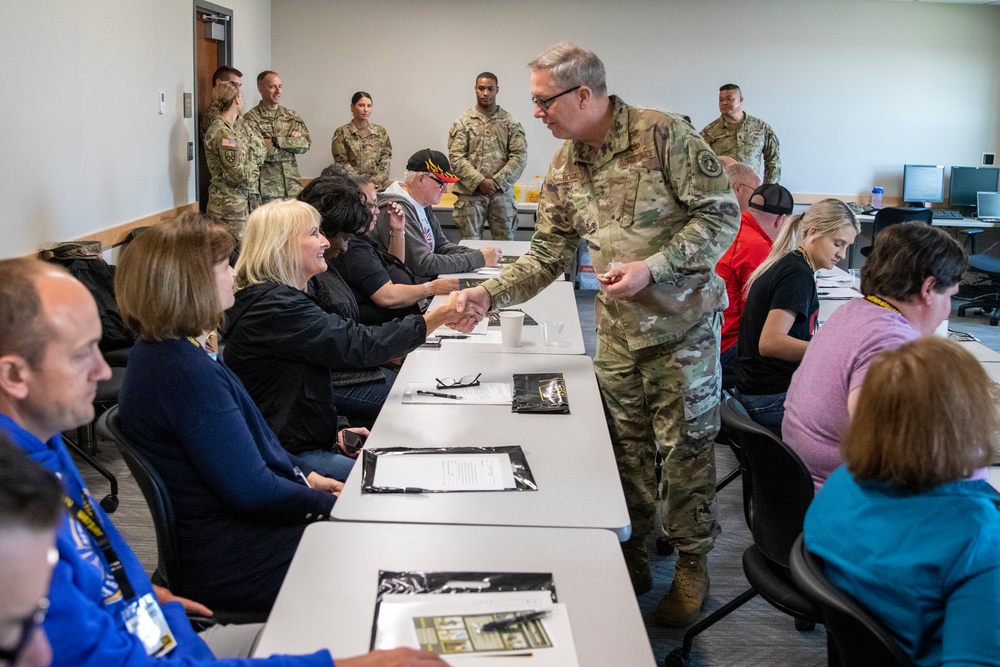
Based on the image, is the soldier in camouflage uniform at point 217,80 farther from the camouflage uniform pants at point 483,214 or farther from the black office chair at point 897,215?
the black office chair at point 897,215

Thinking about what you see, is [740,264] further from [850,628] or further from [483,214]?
[483,214]

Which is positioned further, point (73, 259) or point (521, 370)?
point (73, 259)

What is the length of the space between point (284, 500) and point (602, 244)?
1.20 m

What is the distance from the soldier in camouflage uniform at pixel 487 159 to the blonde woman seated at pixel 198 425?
591 centimetres

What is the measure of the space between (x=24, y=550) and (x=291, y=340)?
5.61 feet

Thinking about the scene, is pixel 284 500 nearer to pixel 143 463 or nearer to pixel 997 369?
pixel 143 463

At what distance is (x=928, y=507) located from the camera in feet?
4.40

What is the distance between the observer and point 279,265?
8.25 feet

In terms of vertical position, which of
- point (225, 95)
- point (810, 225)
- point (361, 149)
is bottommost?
point (810, 225)

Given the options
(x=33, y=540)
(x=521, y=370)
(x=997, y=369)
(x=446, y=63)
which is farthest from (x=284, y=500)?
(x=446, y=63)

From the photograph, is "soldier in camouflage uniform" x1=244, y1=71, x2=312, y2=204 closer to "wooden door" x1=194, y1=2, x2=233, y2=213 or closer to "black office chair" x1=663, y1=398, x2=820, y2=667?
"wooden door" x1=194, y1=2, x2=233, y2=213

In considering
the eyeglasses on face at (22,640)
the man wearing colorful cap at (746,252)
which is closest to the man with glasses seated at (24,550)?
the eyeglasses on face at (22,640)

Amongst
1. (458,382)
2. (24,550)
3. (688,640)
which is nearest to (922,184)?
(688,640)

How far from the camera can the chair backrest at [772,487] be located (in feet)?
6.59
